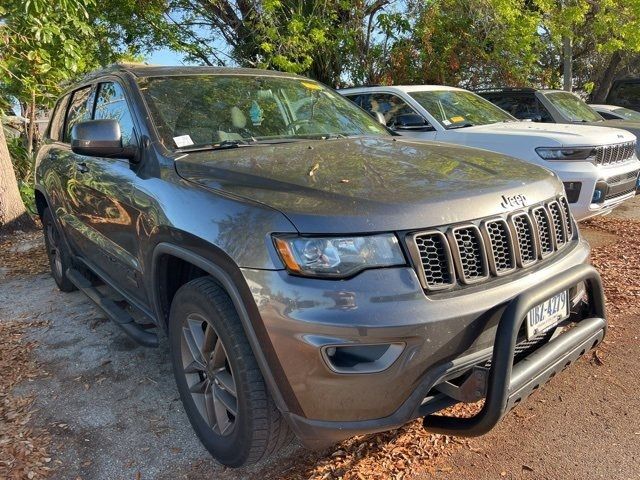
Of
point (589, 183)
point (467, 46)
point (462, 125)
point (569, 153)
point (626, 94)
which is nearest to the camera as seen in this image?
point (589, 183)

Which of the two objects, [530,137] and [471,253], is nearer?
[471,253]

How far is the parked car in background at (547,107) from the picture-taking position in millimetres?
8422

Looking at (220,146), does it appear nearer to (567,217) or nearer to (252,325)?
(252,325)

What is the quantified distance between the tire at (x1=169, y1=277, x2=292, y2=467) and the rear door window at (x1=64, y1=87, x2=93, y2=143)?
7.26ft

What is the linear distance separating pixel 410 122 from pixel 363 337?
5.49 metres

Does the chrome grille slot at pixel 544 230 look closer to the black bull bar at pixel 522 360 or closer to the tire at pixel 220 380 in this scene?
the black bull bar at pixel 522 360

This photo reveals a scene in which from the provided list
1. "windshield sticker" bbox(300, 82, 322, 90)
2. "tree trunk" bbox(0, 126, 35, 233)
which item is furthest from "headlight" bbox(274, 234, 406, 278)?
"tree trunk" bbox(0, 126, 35, 233)

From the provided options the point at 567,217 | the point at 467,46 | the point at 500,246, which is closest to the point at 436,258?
the point at 500,246

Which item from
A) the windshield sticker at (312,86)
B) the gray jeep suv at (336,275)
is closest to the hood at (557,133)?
the windshield sticker at (312,86)

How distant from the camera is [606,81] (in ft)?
62.3

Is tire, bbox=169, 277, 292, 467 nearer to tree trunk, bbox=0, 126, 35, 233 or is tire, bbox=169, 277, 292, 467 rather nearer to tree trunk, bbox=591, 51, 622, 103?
tree trunk, bbox=0, 126, 35, 233

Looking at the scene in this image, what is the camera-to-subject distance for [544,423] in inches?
107

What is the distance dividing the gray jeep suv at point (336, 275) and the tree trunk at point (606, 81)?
18.4 meters

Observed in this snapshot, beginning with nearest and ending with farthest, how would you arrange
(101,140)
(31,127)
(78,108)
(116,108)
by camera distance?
(101,140), (116,108), (78,108), (31,127)
